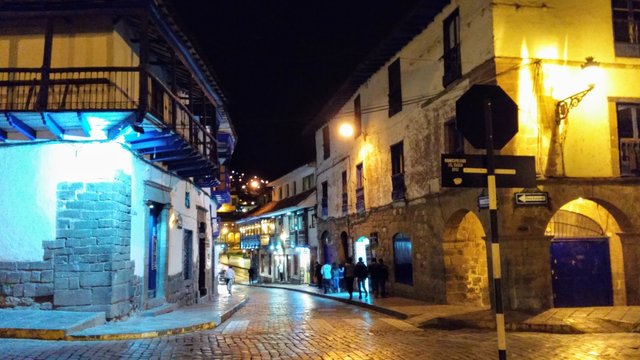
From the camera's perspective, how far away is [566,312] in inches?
524

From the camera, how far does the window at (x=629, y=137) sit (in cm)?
1480

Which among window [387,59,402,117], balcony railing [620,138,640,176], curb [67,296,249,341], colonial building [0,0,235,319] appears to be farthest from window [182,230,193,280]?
balcony railing [620,138,640,176]

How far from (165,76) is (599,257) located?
1332 cm

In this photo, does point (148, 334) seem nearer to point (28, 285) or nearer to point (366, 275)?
point (28, 285)

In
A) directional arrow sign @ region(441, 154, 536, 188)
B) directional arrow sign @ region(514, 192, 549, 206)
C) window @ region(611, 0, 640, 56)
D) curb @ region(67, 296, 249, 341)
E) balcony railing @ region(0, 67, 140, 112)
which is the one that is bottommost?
curb @ region(67, 296, 249, 341)

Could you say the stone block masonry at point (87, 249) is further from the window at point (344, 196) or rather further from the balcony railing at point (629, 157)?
the window at point (344, 196)

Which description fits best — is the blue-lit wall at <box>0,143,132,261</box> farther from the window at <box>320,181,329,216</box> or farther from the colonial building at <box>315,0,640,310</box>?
the window at <box>320,181,329,216</box>

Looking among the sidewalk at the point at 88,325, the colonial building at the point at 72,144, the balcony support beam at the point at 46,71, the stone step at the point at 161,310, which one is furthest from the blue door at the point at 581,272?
the balcony support beam at the point at 46,71

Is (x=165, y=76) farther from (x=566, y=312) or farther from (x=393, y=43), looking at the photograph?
(x=566, y=312)

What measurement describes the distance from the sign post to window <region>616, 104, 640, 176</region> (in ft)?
25.3

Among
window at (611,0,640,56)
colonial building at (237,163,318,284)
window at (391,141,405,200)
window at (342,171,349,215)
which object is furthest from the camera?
colonial building at (237,163,318,284)

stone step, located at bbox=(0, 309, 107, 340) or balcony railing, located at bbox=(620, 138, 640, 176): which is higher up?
balcony railing, located at bbox=(620, 138, 640, 176)

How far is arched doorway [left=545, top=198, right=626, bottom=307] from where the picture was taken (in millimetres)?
14555

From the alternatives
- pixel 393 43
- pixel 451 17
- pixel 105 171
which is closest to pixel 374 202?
pixel 393 43
